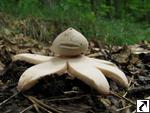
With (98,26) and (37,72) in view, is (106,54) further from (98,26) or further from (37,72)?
(98,26)

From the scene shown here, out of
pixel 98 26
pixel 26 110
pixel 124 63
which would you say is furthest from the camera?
pixel 98 26

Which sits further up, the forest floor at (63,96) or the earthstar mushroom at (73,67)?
the earthstar mushroom at (73,67)

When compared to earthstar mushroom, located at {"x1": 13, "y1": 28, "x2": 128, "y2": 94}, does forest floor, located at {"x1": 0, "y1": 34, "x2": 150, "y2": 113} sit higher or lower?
lower

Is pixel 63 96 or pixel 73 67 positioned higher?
pixel 73 67

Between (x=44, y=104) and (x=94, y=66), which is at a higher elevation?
(x=94, y=66)

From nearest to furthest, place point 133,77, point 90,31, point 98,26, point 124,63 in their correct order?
1. point 133,77
2. point 124,63
3. point 90,31
4. point 98,26

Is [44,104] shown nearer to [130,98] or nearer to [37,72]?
[37,72]

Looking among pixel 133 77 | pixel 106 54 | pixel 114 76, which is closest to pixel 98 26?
pixel 106 54

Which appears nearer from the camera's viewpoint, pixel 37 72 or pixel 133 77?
pixel 37 72
